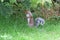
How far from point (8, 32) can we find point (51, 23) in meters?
2.10

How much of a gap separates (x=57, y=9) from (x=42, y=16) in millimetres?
887

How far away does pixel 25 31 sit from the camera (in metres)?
7.53

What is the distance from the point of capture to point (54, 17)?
31.1 ft

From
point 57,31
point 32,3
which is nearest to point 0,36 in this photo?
point 32,3

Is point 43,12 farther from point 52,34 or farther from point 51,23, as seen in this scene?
point 52,34

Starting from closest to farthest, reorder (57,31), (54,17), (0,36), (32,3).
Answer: (0,36)
(32,3)
(57,31)
(54,17)

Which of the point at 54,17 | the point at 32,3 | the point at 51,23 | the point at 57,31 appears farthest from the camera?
the point at 54,17

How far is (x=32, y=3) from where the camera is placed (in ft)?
23.3

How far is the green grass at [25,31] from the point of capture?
6891mm

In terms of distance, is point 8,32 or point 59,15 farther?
point 59,15

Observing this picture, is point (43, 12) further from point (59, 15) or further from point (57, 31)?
point (57, 31)

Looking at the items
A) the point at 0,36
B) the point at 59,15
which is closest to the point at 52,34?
the point at 0,36

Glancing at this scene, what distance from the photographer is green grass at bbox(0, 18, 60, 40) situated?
271 inches

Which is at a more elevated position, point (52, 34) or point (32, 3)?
point (32, 3)
